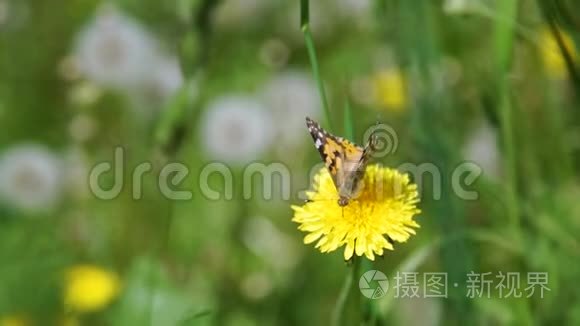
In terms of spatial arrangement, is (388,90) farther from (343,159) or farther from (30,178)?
(343,159)

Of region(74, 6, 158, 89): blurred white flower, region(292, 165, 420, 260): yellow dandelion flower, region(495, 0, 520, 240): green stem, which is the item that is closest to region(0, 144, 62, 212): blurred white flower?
region(74, 6, 158, 89): blurred white flower

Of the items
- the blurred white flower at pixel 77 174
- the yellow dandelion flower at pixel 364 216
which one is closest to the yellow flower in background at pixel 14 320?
the blurred white flower at pixel 77 174

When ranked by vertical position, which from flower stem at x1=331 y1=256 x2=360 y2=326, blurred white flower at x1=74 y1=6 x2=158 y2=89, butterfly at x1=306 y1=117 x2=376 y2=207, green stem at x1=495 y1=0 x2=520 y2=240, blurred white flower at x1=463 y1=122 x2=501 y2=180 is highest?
blurred white flower at x1=74 y1=6 x2=158 y2=89

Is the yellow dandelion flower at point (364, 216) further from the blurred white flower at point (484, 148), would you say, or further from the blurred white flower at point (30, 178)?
the blurred white flower at point (30, 178)

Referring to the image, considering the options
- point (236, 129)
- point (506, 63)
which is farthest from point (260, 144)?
point (506, 63)

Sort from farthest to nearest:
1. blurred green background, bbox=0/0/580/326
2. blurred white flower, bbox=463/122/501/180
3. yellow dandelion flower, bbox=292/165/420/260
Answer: blurred white flower, bbox=463/122/501/180 → blurred green background, bbox=0/0/580/326 → yellow dandelion flower, bbox=292/165/420/260

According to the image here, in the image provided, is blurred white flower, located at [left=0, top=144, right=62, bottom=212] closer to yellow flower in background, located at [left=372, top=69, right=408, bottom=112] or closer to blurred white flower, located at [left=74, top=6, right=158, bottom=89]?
blurred white flower, located at [left=74, top=6, right=158, bottom=89]

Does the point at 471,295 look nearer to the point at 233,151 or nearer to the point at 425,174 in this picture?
the point at 425,174

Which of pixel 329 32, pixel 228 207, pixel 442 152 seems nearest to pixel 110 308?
pixel 228 207

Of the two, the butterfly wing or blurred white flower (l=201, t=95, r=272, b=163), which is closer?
the butterfly wing
